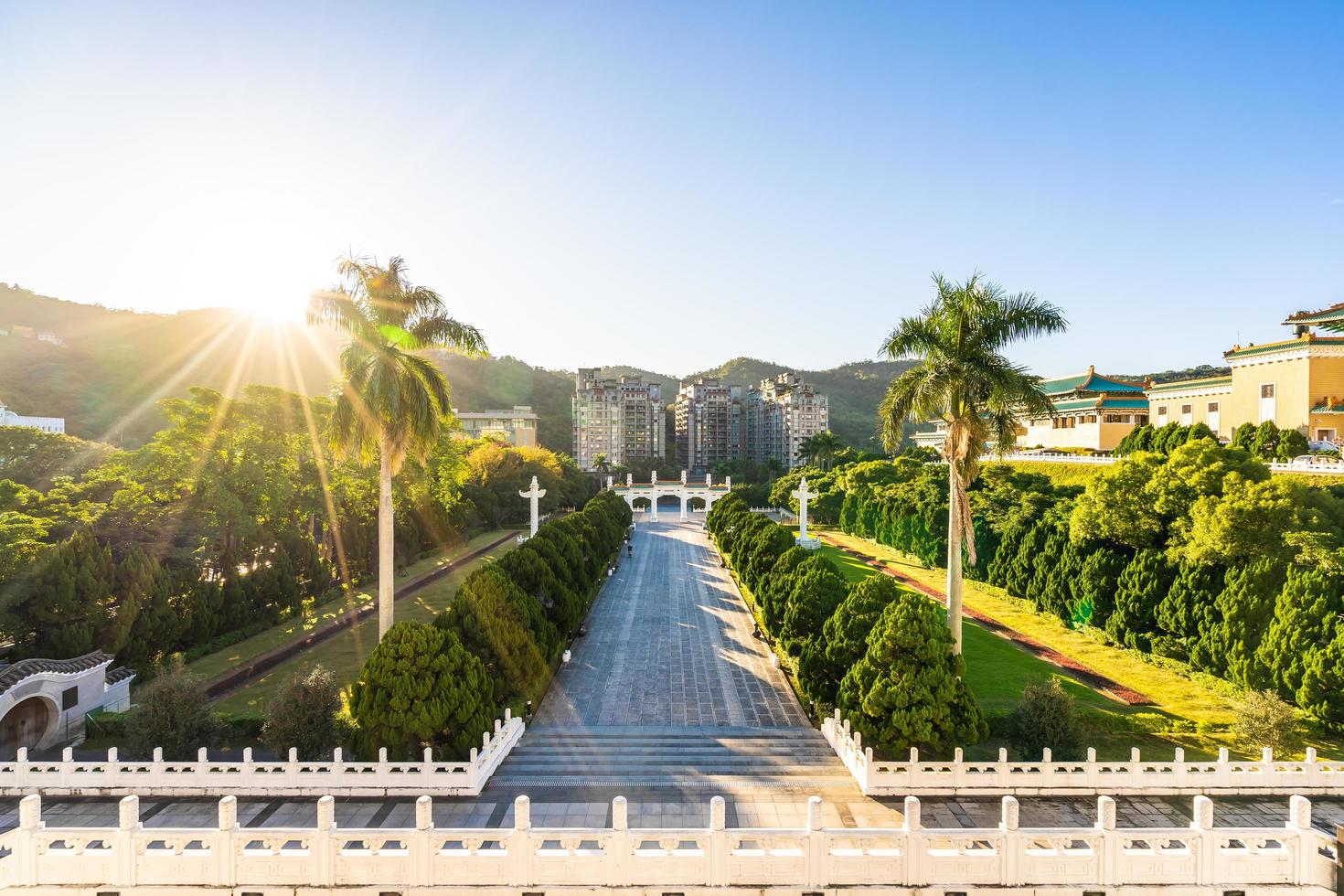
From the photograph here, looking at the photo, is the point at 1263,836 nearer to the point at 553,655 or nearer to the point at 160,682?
the point at 553,655

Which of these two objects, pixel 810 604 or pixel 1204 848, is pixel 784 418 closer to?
pixel 810 604

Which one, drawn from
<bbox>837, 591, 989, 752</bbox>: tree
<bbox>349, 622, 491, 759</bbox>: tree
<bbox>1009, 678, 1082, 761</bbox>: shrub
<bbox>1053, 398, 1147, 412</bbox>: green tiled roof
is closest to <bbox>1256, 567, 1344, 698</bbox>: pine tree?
<bbox>1009, 678, 1082, 761</bbox>: shrub

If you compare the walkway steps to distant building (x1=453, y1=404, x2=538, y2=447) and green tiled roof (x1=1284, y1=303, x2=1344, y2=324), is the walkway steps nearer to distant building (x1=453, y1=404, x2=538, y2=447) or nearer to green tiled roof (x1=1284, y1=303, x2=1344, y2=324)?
green tiled roof (x1=1284, y1=303, x2=1344, y2=324)

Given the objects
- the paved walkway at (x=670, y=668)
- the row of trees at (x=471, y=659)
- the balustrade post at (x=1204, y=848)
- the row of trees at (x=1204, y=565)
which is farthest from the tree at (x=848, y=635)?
the row of trees at (x=1204, y=565)

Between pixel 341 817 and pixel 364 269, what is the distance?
12239 mm

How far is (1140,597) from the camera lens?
842 inches

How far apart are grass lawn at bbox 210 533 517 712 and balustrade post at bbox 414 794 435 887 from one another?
8.29 metres

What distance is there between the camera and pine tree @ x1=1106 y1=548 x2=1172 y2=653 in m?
21.1

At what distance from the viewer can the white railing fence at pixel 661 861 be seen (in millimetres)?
8211

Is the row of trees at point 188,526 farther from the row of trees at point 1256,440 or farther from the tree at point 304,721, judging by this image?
the row of trees at point 1256,440

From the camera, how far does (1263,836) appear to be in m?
8.46

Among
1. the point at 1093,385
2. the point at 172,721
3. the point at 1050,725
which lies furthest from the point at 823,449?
the point at 172,721

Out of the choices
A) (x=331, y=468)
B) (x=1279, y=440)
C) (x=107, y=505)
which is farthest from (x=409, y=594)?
(x=1279, y=440)

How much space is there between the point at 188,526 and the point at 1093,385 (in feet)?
196
